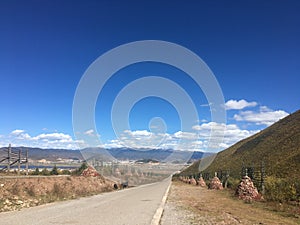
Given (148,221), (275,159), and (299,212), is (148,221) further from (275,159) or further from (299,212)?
(275,159)

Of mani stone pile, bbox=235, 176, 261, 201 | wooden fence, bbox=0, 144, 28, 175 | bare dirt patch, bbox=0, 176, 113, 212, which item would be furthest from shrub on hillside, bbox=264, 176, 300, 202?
wooden fence, bbox=0, 144, 28, 175

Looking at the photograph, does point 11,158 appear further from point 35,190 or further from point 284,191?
point 284,191

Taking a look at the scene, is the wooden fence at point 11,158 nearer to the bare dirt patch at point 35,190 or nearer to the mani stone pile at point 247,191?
the bare dirt patch at point 35,190

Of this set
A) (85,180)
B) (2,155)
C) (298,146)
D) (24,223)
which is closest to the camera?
(24,223)

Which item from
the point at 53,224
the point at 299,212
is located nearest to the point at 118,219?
the point at 53,224

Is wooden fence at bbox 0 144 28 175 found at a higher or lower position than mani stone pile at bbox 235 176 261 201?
higher

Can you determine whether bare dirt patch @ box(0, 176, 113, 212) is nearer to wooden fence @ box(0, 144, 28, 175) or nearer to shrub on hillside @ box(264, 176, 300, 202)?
wooden fence @ box(0, 144, 28, 175)

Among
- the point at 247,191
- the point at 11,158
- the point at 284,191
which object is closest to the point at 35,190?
the point at 11,158

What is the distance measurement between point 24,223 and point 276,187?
2127 centimetres

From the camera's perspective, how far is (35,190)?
2572cm

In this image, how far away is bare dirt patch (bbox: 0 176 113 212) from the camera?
70.1ft

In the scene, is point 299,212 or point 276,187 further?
point 276,187

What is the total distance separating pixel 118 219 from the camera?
1505cm

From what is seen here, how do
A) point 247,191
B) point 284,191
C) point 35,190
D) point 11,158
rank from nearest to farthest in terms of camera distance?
1. point 284,191
2. point 35,190
3. point 247,191
4. point 11,158
